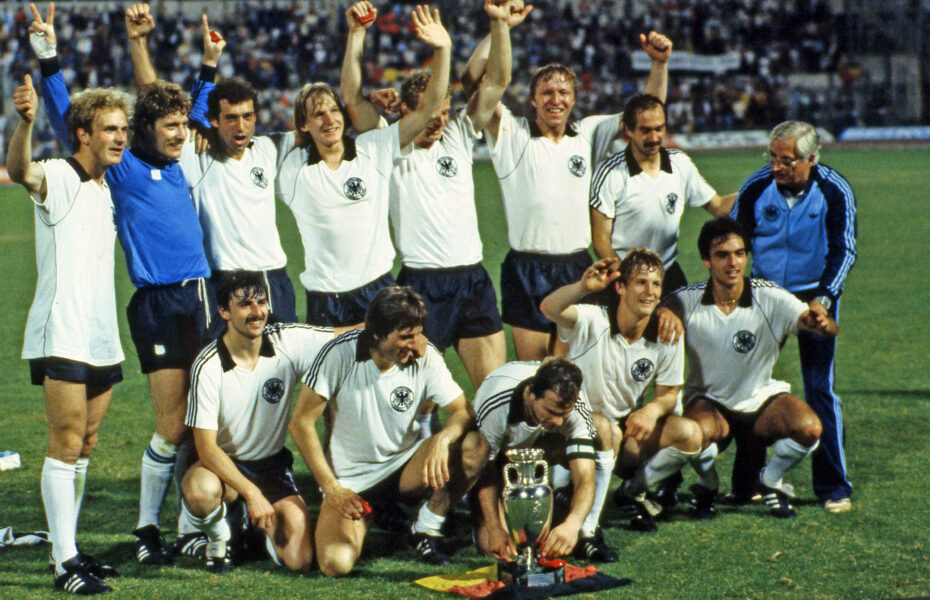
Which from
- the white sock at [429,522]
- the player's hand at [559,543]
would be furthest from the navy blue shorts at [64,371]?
the player's hand at [559,543]

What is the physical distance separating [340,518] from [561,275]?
1904 millimetres

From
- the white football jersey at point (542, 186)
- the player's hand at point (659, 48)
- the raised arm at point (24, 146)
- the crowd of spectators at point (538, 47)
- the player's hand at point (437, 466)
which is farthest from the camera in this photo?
the crowd of spectators at point (538, 47)

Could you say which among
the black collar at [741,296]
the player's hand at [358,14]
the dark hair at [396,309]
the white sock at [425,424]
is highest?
the player's hand at [358,14]

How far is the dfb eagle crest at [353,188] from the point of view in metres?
5.91

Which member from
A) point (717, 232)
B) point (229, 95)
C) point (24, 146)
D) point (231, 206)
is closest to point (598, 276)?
point (717, 232)

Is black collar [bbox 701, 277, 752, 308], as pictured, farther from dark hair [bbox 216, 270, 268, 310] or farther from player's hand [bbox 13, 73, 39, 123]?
player's hand [bbox 13, 73, 39, 123]

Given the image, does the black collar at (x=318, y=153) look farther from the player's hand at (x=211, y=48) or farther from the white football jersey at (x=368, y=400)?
the white football jersey at (x=368, y=400)

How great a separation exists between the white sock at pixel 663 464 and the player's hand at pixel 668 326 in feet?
1.73

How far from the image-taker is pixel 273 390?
17.4 ft

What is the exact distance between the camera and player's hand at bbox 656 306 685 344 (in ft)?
18.3

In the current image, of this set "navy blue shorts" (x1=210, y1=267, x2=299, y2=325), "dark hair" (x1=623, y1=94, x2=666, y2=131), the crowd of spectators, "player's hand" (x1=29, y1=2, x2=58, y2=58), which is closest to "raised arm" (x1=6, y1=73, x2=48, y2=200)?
"player's hand" (x1=29, y1=2, x2=58, y2=58)

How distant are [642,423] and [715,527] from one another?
0.65m

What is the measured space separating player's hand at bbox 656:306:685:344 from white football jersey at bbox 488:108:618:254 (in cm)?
84

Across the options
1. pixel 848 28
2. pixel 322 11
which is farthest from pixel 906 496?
pixel 848 28
